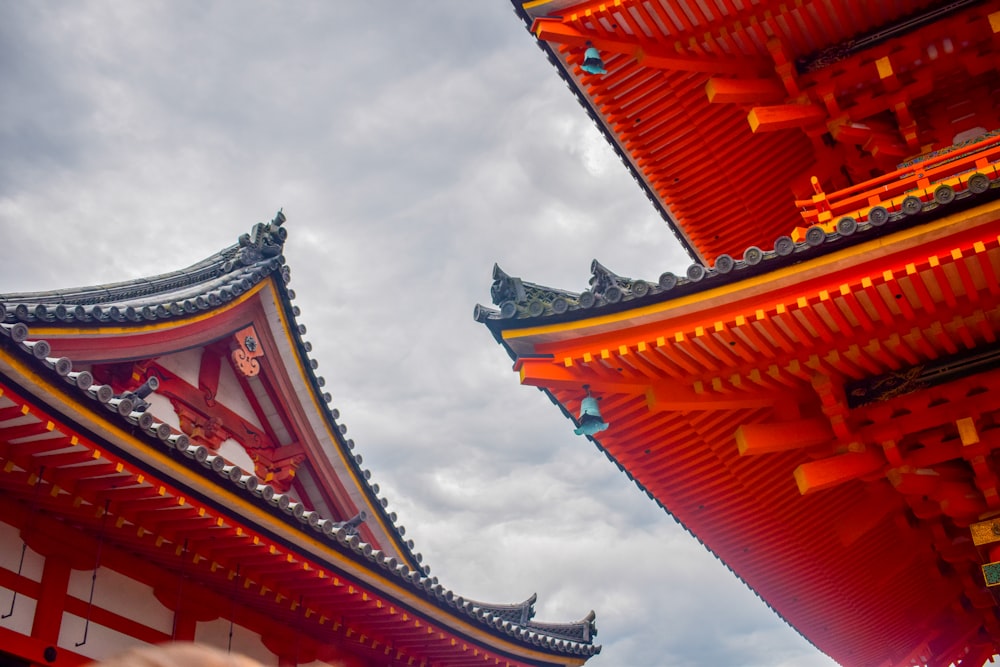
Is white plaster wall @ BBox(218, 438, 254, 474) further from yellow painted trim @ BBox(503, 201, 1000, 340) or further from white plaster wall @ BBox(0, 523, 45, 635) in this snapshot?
yellow painted trim @ BBox(503, 201, 1000, 340)

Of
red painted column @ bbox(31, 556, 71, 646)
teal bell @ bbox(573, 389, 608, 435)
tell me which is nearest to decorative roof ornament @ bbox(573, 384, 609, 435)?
teal bell @ bbox(573, 389, 608, 435)

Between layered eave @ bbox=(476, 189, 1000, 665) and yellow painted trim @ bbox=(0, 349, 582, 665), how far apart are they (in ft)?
9.12

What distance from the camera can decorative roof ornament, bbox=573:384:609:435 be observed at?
7.76 m

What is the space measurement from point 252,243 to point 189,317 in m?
2.47

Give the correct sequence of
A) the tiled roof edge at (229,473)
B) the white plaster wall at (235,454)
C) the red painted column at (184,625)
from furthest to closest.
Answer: the white plaster wall at (235,454)
the red painted column at (184,625)
the tiled roof edge at (229,473)

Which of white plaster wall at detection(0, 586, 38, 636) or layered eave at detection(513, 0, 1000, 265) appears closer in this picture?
white plaster wall at detection(0, 586, 38, 636)

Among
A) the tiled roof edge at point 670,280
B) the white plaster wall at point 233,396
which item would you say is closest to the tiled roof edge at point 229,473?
the white plaster wall at point 233,396

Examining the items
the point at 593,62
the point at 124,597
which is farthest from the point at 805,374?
the point at 124,597

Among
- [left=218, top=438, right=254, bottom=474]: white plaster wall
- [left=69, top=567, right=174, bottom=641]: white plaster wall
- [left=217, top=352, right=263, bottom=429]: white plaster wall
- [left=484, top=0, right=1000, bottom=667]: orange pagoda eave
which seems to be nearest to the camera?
[left=484, top=0, right=1000, bottom=667]: orange pagoda eave

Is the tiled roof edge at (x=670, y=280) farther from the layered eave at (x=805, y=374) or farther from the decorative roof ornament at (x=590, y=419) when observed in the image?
the decorative roof ornament at (x=590, y=419)

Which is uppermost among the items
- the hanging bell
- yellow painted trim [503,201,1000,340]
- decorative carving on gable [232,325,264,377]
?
the hanging bell

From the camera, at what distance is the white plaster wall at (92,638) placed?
304 inches

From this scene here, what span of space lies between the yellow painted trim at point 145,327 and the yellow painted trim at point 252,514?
8.98ft

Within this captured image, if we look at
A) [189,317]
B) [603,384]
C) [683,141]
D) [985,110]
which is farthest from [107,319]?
[985,110]
